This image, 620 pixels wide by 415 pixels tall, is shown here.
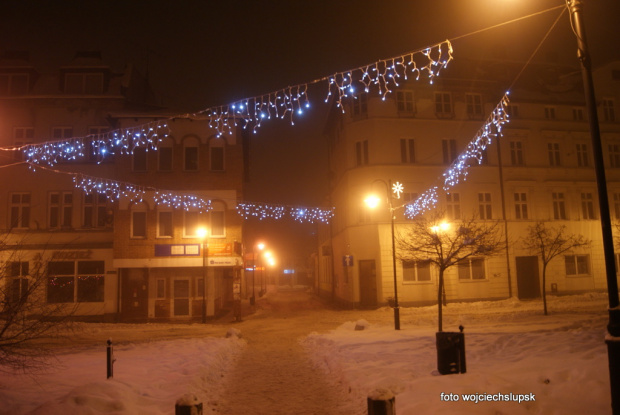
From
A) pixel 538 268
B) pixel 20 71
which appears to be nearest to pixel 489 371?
pixel 538 268

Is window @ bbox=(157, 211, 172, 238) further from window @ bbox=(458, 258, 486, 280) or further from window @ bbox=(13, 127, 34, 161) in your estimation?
window @ bbox=(458, 258, 486, 280)

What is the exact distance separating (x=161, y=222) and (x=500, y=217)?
19736 mm

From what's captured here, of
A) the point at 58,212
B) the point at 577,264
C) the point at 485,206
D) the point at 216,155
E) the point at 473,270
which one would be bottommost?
the point at 473,270

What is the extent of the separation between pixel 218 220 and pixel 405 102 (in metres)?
13.2

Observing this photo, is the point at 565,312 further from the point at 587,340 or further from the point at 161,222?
the point at 161,222

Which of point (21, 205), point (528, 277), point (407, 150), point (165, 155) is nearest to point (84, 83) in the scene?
point (165, 155)

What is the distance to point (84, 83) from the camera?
2909 cm

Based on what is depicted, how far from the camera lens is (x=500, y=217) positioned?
94.9 ft

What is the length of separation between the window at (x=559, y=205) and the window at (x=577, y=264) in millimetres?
2570

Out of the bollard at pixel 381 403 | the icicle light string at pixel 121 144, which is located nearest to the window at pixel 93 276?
the icicle light string at pixel 121 144

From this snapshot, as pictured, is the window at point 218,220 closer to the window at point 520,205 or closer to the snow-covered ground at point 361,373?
the snow-covered ground at point 361,373

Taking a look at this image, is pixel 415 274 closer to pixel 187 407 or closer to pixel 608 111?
pixel 608 111

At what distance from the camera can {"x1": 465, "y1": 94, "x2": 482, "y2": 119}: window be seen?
29.7 meters

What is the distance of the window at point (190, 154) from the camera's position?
89.0ft
